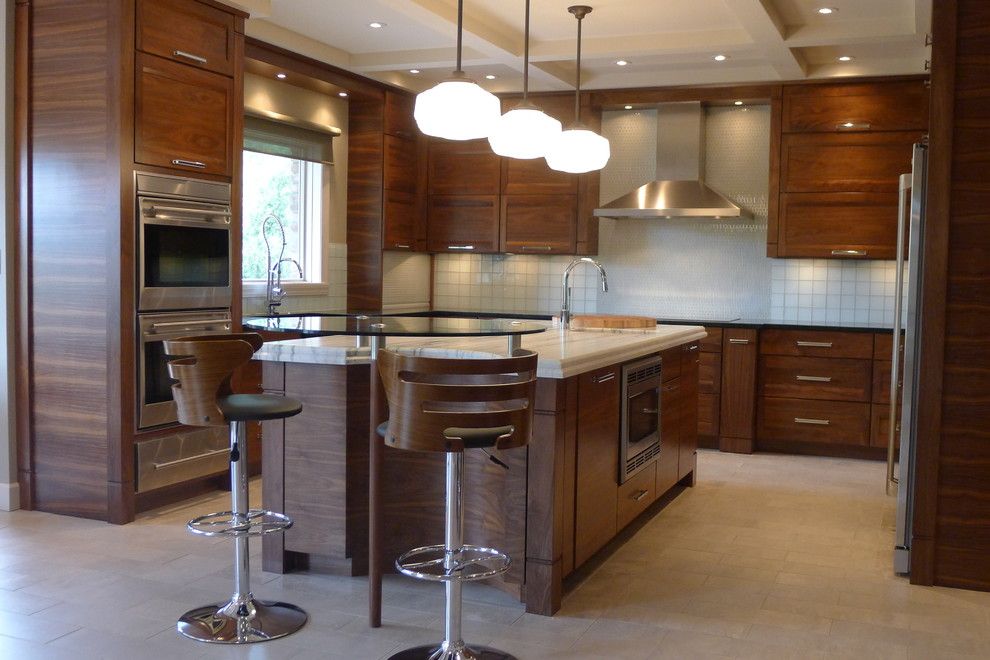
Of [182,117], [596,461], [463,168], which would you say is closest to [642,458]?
[596,461]

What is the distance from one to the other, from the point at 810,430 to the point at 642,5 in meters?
2.84

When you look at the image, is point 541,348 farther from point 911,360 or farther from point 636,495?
point 911,360

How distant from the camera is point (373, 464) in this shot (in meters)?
3.11

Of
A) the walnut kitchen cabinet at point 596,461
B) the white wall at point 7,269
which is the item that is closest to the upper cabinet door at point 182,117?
the white wall at point 7,269

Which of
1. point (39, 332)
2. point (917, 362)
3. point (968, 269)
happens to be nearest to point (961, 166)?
point (968, 269)

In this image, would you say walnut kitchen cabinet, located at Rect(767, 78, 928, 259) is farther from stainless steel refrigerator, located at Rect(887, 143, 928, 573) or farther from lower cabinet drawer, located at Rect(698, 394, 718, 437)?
stainless steel refrigerator, located at Rect(887, 143, 928, 573)

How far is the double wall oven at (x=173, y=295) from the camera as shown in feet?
14.2

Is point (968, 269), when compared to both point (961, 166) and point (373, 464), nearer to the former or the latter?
point (961, 166)

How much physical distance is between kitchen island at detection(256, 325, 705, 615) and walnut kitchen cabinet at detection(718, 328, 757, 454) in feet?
8.72

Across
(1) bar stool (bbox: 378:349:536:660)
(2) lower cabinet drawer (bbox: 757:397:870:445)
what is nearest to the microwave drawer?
(1) bar stool (bbox: 378:349:536:660)

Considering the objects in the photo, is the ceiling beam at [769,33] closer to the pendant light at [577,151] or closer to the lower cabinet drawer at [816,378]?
the pendant light at [577,151]

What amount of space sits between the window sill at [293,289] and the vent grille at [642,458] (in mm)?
2602

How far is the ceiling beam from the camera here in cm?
475

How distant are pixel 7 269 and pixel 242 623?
2.28 m
